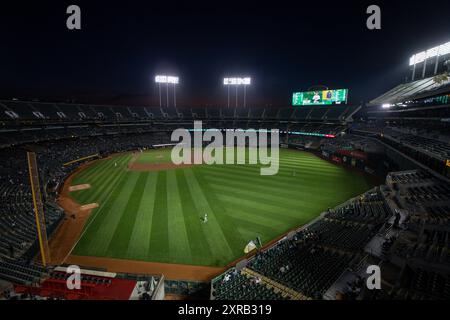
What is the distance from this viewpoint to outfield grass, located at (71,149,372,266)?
1720 cm

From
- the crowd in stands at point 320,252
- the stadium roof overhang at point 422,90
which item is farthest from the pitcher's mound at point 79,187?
the stadium roof overhang at point 422,90

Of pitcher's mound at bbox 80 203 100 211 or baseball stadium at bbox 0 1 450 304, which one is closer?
baseball stadium at bbox 0 1 450 304

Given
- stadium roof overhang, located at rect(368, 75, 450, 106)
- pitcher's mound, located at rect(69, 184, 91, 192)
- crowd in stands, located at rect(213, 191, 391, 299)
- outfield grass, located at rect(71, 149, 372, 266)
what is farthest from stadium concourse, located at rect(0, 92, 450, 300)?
stadium roof overhang, located at rect(368, 75, 450, 106)

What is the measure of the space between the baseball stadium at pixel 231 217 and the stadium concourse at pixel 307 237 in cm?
9

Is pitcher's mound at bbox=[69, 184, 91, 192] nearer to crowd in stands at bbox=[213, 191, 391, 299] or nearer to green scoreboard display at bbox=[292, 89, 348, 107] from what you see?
crowd in stands at bbox=[213, 191, 391, 299]

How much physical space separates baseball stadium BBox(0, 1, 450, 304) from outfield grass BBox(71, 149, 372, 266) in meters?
0.14

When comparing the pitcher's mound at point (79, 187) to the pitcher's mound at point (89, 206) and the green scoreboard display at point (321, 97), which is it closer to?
the pitcher's mound at point (89, 206)

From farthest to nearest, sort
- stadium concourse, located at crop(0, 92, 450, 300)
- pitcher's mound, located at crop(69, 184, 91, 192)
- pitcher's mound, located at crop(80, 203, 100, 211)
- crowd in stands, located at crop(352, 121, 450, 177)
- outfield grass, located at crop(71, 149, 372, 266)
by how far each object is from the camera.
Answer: pitcher's mound, located at crop(69, 184, 91, 192)
pitcher's mound, located at crop(80, 203, 100, 211)
crowd in stands, located at crop(352, 121, 450, 177)
outfield grass, located at crop(71, 149, 372, 266)
stadium concourse, located at crop(0, 92, 450, 300)

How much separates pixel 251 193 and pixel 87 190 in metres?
19.3

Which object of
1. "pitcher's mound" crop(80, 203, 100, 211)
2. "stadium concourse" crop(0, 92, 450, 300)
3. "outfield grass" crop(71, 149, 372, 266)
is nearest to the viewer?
"stadium concourse" crop(0, 92, 450, 300)

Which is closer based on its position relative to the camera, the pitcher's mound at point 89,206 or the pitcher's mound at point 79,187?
the pitcher's mound at point 89,206

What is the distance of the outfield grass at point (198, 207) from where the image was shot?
17203 mm
